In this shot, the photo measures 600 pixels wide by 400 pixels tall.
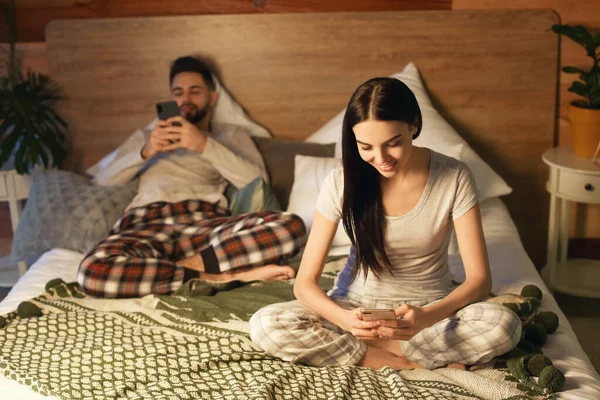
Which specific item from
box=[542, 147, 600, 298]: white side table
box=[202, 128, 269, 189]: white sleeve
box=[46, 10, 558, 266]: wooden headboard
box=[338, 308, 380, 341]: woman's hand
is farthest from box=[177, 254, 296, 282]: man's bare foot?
box=[542, 147, 600, 298]: white side table

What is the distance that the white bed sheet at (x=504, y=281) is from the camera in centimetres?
177

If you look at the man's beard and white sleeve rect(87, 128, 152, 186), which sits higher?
the man's beard

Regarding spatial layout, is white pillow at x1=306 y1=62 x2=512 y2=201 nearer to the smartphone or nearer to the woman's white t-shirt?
the woman's white t-shirt

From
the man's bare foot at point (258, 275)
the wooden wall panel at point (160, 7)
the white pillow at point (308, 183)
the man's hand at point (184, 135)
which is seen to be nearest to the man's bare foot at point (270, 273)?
the man's bare foot at point (258, 275)

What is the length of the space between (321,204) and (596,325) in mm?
1420

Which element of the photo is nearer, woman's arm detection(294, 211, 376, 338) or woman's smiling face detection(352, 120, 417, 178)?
woman's smiling face detection(352, 120, 417, 178)

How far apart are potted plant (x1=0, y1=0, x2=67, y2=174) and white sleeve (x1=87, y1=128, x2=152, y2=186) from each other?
256 millimetres

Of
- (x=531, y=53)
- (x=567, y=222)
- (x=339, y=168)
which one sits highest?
(x=531, y=53)

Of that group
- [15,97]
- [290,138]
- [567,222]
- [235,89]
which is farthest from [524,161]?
[15,97]

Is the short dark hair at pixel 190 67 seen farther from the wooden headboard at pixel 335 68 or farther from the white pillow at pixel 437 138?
the white pillow at pixel 437 138

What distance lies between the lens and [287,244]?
96.8 inches

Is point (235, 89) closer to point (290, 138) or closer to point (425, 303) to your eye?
point (290, 138)

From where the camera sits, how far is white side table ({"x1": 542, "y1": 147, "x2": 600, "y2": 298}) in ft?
9.36

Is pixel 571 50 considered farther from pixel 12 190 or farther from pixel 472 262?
pixel 12 190
